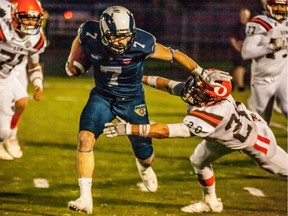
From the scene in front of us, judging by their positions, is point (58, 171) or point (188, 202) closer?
point (188, 202)

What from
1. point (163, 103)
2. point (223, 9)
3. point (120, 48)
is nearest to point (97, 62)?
point (120, 48)

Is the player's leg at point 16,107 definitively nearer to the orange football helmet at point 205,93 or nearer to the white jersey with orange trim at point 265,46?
the white jersey with orange trim at point 265,46

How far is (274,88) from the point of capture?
28.2 feet

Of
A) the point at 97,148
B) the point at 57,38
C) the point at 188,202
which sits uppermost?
the point at 188,202

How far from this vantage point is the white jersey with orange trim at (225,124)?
19.6 ft

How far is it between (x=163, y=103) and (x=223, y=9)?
6546 mm

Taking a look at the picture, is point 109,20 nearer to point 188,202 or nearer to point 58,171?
point 188,202

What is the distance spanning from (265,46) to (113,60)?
7.80 feet

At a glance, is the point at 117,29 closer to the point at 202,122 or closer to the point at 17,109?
the point at 202,122

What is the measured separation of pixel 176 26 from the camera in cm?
2117

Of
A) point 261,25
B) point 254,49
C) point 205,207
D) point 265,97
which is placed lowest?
point 205,207

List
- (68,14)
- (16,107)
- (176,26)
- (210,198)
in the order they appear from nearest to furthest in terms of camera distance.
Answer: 1. (210,198)
2. (16,107)
3. (68,14)
4. (176,26)

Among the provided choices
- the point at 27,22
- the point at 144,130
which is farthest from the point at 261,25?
the point at 144,130

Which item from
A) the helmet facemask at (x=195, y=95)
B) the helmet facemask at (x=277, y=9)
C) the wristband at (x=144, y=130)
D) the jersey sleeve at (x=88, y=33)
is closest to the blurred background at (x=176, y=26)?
the helmet facemask at (x=277, y=9)
